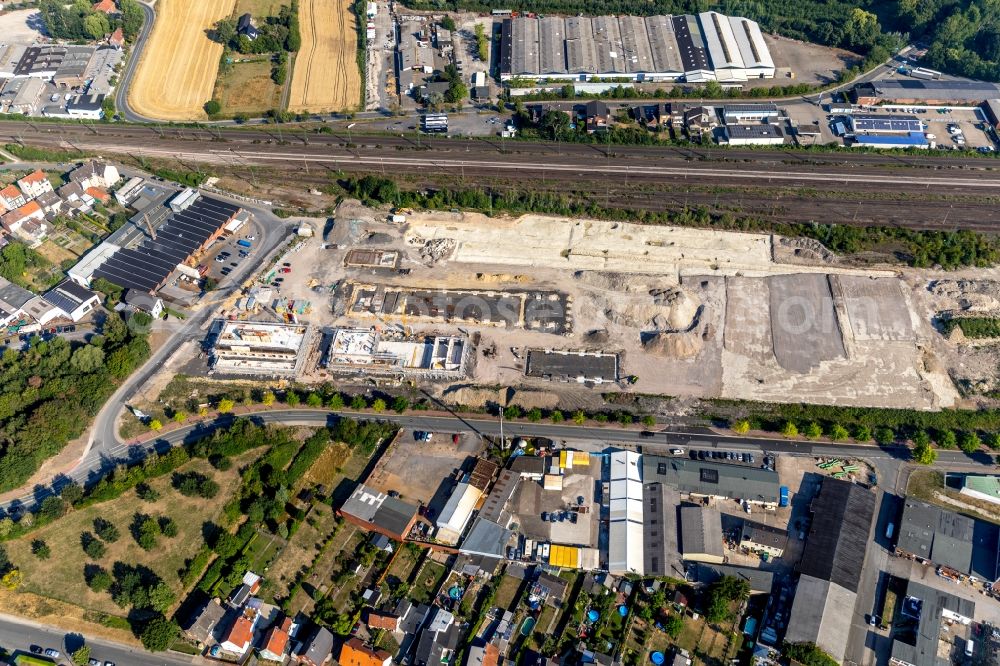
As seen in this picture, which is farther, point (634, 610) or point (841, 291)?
point (841, 291)

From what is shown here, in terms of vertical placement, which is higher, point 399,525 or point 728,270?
point 728,270

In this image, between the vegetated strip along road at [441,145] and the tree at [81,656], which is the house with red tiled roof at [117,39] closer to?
the vegetated strip along road at [441,145]

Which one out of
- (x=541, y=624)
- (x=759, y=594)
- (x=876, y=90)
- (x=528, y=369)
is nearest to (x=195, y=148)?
(x=528, y=369)

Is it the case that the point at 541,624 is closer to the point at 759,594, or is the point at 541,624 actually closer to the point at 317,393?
the point at 759,594

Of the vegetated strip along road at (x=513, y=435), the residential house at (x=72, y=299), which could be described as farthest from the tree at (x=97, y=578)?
the residential house at (x=72, y=299)

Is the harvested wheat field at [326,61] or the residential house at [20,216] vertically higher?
the harvested wheat field at [326,61]

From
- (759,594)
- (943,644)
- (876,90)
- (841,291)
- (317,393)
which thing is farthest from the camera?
(876,90)
